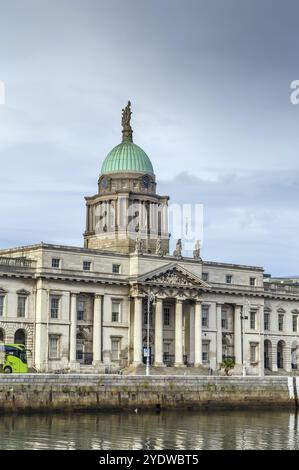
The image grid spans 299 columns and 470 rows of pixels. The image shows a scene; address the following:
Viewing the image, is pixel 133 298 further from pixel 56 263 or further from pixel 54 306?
pixel 56 263

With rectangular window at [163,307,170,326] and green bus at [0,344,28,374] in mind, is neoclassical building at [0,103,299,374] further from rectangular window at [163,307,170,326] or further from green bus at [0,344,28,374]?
green bus at [0,344,28,374]

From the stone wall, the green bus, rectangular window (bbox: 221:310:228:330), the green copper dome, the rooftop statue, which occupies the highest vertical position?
the rooftop statue

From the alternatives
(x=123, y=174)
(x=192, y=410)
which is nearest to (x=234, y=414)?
(x=192, y=410)

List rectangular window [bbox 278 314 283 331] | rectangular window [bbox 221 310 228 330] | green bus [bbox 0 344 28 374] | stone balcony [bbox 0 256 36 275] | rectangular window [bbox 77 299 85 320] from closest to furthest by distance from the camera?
green bus [bbox 0 344 28 374]
stone balcony [bbox 0 256 36 275]
rectangular window [bbox 77 299 85 320]
rectangular window [bbox 221 310 228 330]
rectangular window [bbox 278 314 283 331]

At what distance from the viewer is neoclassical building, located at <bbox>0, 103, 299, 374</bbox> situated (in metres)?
97.1

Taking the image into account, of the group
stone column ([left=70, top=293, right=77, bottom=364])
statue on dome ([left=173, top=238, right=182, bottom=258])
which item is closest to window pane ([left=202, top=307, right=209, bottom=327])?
statue on dome ([left=173, top=238, right=182, bottom=258])

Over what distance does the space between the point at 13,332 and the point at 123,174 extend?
29.5 m

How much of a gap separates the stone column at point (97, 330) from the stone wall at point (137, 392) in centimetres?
2263

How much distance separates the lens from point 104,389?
238 feet

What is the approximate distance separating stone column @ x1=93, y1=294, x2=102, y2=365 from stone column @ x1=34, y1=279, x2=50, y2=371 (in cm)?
581

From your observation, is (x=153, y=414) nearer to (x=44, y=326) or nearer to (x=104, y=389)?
(x=104, y=389)

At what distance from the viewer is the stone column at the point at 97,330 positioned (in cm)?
10019

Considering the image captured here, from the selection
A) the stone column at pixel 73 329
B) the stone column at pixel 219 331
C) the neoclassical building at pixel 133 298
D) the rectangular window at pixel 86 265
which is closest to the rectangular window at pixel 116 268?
the neoclassical building at pixel 133 298

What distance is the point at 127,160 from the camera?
118m
